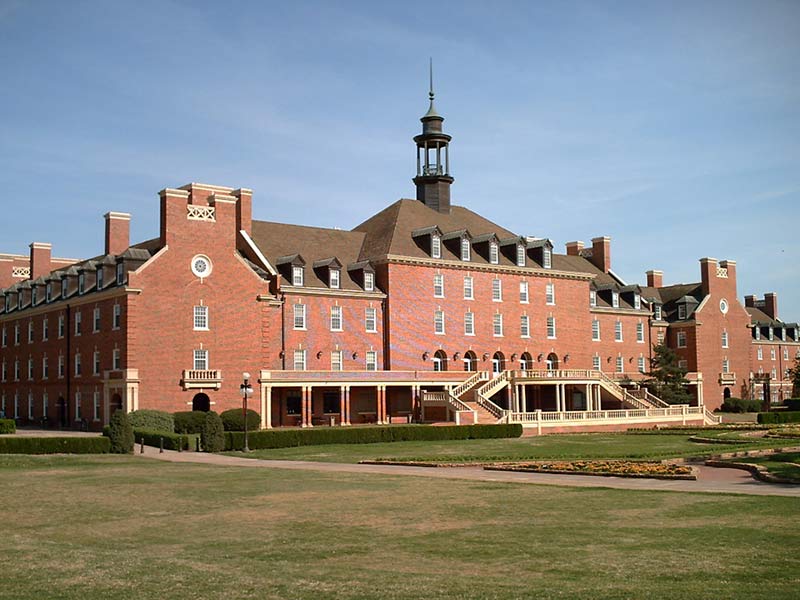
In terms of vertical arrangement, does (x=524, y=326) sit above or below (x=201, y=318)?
above

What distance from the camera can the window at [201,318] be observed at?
2098 inches

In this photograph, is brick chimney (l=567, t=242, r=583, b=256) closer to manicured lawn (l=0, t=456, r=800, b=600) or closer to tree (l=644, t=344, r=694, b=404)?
tree (l=644, t=344, r=694, b=404)

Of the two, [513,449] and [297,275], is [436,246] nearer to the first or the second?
[297,275]

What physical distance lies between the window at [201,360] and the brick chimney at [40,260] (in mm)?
29528

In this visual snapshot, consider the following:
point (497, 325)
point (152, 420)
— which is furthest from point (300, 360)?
point (497, 325)

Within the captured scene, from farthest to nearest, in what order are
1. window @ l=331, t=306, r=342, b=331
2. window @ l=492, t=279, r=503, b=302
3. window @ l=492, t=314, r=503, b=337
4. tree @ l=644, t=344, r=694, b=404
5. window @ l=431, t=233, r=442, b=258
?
tree @ l=644, t=344, r=694, b=404, window @ l=492, t=279, r=503, b=302, window @ l=492, t=314, r=503, b=337, window @ l=431, t=233, r=442, b=258, window @ l=331, t=306, r=342, b=331

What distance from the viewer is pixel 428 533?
1638 cm

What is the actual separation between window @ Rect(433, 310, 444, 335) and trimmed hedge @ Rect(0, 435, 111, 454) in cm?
3109

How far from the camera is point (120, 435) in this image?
37.0m

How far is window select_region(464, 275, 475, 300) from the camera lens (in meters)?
66.5

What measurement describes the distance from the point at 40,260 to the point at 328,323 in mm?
29784

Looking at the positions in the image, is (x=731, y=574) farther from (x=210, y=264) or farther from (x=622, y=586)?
(x=210, y=264)

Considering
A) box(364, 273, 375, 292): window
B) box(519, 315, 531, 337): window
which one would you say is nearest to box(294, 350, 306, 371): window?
box(364, 273, 375, 292): window

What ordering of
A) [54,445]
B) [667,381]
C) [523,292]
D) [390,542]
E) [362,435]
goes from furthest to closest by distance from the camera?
[667,381], [523,292], [362,435], [54,445], [390,542]
